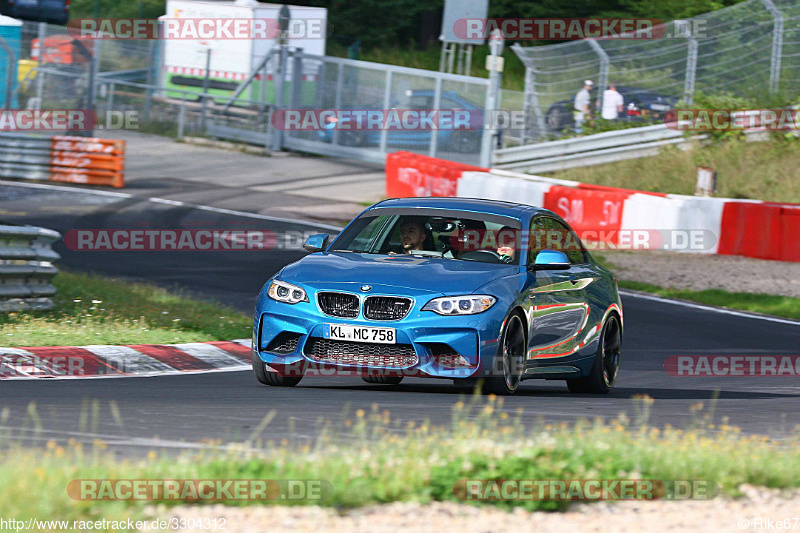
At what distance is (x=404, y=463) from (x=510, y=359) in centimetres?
349

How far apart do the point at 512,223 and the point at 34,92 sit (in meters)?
26.0

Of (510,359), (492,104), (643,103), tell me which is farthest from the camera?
(643,103)

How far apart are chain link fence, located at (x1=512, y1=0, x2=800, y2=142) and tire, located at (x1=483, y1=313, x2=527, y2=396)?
64.6ft

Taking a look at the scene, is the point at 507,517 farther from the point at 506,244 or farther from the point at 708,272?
the point at 708,272

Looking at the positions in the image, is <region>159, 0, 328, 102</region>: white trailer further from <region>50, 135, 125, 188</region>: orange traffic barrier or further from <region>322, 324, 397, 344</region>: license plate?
<region>322, 324, 397, 344</region>: license plate

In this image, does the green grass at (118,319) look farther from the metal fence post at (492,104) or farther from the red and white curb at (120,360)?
the metal fence post at (492,104)

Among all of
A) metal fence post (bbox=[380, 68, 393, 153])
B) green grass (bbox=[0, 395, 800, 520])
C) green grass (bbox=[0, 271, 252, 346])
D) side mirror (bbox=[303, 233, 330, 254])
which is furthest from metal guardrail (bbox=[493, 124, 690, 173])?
green grass (bbox=[0, 395, 800, 520])

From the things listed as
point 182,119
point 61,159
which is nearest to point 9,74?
point 61,159

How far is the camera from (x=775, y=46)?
2662 centimetres

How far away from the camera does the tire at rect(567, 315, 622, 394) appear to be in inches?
393

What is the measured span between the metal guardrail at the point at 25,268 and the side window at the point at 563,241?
15.1ft

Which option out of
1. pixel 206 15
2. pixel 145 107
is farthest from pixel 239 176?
pixel 206 15

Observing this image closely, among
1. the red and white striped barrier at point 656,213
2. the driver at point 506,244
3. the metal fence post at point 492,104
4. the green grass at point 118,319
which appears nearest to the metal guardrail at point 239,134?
the metal fence post at point 492,104

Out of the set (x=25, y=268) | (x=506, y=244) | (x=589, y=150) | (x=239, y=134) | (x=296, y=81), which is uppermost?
(x=296, y=81)
